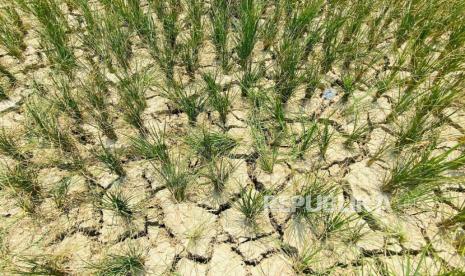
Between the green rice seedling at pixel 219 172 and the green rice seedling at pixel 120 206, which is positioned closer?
the green rice seedling at pixel 120 206

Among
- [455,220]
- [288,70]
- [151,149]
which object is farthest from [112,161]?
[455,220]

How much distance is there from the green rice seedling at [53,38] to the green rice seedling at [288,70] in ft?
4.50

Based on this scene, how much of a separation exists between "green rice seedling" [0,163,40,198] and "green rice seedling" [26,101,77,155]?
0.70 feet

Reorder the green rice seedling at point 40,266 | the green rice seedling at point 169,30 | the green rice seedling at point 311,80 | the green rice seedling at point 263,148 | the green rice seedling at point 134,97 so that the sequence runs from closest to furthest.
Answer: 1. the green rice seedling at point 40,266
2. the green rice seedling at point 263,148
3. the green rice seedling at point 134,97
4. the green rice seedling at point 311,80
5. the green rice seedling at point 169,30

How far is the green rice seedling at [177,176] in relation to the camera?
1832mm

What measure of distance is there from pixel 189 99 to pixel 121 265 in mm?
991

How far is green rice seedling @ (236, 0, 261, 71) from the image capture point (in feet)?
6.84

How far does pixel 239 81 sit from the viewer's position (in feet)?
7.31

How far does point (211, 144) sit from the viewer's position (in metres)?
1.97

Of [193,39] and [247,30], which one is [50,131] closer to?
[193,39]

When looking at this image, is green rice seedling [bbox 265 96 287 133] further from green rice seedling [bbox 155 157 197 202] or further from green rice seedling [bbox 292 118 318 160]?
green rice seedling [bbox 155 157 197 202]

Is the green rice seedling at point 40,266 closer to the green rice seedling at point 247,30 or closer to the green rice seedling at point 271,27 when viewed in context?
the green rice seedling at point 247,30

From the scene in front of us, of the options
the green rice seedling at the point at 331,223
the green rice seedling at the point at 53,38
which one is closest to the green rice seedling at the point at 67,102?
the green rice seedling at the point at 53,38

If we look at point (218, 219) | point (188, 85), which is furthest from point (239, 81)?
point (218, 219)
